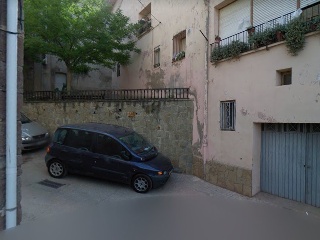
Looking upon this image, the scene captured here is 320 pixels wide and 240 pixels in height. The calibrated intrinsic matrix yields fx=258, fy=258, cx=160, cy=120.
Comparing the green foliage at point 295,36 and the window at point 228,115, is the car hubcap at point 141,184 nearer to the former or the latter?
the window at point 228,115

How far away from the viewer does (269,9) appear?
6043 millimetres

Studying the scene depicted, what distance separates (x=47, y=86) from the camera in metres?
16.5

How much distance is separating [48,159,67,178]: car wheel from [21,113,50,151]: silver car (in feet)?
7.43

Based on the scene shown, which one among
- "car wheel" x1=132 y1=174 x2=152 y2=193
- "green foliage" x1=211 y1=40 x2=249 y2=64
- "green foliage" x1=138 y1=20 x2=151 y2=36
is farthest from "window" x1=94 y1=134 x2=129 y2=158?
"green foliage" x1=138 y1=20 x2=151 y2=36

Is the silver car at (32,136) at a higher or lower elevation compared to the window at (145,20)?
lower

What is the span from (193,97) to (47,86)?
1174 cm

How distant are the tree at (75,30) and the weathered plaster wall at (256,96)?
16.9 feet

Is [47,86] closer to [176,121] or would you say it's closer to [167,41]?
[167,41]

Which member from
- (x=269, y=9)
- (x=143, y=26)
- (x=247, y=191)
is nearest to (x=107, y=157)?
(x=247, y=191)

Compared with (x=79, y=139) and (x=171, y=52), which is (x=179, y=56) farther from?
(x=79, y=139)

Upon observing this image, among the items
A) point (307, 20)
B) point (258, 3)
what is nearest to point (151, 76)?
point (258, 3)

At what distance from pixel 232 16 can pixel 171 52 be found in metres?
3.18

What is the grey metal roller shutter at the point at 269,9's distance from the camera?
5.63m

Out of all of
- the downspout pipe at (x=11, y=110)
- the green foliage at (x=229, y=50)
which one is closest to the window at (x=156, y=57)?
the green foliage at (x=229, y=50)
